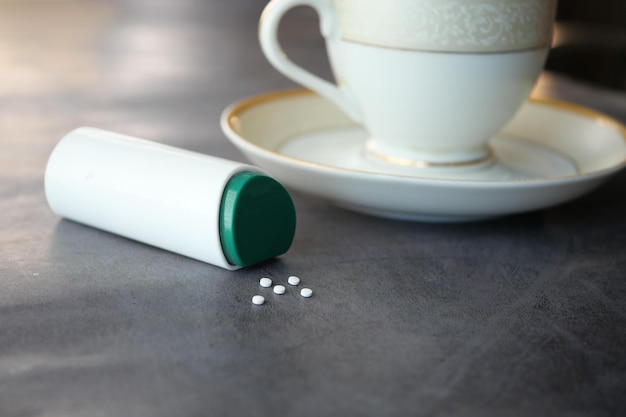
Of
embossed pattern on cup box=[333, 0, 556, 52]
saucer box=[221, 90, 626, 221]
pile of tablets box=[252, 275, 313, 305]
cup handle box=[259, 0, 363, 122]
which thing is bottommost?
pile of tablets box=[252, 275, 313, 305]

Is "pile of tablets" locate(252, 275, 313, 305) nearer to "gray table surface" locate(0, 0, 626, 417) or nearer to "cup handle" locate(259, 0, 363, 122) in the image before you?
"gray table surface" locate(0, 0, 626, 417)

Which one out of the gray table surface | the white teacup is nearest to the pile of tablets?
the gray table surface

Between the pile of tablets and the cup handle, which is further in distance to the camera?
the cup handle

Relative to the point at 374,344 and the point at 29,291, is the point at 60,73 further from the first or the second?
the point at 374,344

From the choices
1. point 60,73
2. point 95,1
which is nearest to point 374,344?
point 60,73

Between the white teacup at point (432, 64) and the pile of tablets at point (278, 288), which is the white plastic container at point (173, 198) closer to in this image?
the pile of tablets at point (278, 288)

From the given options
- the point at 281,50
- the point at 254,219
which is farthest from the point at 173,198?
the point at 281,50
